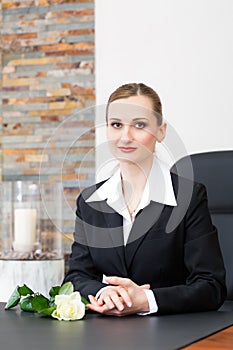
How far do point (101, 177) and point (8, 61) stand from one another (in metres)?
2.11

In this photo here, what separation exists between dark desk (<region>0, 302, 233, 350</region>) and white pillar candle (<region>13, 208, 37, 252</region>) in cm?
169

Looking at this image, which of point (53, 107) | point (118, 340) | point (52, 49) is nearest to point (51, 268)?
point (53, 107)

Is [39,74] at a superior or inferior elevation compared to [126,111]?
superior

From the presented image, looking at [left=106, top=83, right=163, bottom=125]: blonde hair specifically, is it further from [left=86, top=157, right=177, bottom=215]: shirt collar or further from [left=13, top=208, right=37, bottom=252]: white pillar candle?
[left=13, top=208, right=37, bottom=252]: white pillar candle

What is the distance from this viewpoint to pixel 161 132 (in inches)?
70.1

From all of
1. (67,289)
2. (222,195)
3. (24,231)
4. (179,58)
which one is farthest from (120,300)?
(179,58)

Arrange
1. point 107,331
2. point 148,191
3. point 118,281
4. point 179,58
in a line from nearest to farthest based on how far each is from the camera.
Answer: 1. point 107,331
2. point 118,281
3. point 148,191
4. point 179,58

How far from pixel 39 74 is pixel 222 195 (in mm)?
1672

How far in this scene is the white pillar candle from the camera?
3.40 m

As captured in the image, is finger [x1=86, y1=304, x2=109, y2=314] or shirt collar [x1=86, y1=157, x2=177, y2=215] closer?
finger [x1=86, y1=304, x2=109, y2=314]

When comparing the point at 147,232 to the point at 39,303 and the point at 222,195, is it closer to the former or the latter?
the point at 39,303

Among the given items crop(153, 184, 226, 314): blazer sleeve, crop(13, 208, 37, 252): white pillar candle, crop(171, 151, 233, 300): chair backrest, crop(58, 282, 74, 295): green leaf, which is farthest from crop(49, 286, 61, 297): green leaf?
crop(13, 208, 37, 252): white pillar candle

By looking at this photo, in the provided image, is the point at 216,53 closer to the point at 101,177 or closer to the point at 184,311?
the point at 101,177

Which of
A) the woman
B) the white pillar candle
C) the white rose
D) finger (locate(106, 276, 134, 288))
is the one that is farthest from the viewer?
the white pillar candle
